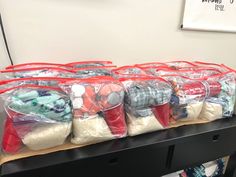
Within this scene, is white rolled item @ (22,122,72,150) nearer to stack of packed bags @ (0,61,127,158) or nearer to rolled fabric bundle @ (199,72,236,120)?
stack of packed bags @ (0,61,127,158)

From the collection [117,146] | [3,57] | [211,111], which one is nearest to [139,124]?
[117,146]

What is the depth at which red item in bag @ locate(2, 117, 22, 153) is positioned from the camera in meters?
0.57

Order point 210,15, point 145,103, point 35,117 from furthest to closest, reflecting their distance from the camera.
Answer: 1. point 210,15
2. point 145,103
3. point 35,117

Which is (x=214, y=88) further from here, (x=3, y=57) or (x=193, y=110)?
(x=3, y=57)

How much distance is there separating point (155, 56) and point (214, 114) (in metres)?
0.42

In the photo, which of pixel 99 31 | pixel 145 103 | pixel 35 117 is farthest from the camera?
pixel 99 31

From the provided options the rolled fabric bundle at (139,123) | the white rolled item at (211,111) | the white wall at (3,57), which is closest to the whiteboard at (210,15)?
the white rolled item at (211,111)

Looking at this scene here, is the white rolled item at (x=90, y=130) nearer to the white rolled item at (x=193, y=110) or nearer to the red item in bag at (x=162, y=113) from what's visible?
the red item in bag at (x=162, y=113)

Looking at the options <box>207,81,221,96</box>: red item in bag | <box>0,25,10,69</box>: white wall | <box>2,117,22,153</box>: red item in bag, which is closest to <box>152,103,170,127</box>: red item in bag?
<box>207,81,221,96</box>: red item in bag

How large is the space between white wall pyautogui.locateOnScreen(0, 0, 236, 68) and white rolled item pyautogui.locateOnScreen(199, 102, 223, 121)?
382 millimetres

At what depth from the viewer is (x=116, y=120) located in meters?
0.65

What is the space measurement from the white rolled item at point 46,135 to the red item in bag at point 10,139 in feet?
0.10

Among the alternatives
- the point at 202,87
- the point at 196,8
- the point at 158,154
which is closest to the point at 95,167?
the point at 158,154

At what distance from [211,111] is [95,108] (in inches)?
19.3
